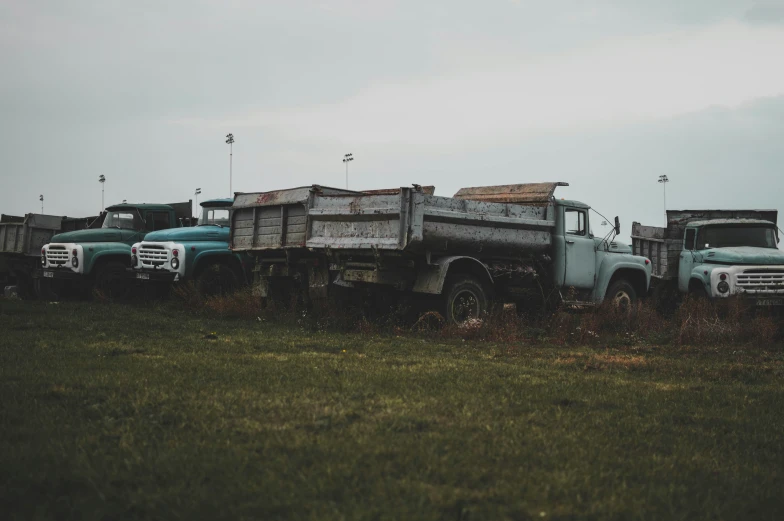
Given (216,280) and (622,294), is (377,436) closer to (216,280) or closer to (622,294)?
(622,294)

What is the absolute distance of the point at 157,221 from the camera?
19.0 metres

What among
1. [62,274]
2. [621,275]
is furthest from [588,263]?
[62,274]

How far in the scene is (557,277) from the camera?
46.8 ft

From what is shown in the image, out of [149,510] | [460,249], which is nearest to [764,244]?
[460,249]

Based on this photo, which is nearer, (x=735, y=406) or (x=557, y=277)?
(x=735, y=406)

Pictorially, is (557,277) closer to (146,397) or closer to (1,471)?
(146,397)

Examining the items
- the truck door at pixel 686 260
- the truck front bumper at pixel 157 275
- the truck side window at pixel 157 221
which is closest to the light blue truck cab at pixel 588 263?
the truck door at pixel 686 260

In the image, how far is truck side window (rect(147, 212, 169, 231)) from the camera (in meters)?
19.0

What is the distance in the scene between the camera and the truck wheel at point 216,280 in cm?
1645

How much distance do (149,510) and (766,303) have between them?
1375 cm

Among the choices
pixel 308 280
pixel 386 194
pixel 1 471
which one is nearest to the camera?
pixel 1 471

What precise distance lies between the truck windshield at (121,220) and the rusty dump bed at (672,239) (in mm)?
11662

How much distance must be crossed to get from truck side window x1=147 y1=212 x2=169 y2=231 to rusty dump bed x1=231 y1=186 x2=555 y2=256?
451 centimetres

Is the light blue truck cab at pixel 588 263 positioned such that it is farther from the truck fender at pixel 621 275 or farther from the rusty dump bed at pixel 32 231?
the rusty dump bed at pixel 32 231
